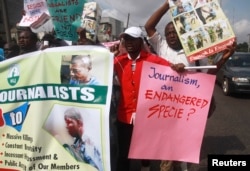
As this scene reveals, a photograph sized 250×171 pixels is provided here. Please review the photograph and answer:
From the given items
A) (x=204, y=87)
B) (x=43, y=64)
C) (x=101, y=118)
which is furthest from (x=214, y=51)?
(x=43, y=64)

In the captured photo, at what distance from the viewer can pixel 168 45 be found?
11.0ft

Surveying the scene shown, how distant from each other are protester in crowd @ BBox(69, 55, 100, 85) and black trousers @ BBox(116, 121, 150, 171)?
66 cm

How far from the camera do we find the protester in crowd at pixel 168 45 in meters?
3.13

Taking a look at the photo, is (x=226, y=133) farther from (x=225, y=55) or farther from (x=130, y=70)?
(x=130, y=70)

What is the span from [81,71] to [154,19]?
104cm

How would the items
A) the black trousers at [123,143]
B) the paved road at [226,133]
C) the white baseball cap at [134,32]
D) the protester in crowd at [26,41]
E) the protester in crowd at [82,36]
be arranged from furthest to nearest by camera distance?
1. the paved road at [226,133]
2. the protester in crowd at [82,36]
3. the protester in crowd at [26,41]
4. the black trousers at [123,143]
5. the white baseball cap at [134,32]

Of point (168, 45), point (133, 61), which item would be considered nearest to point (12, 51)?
point (133, 61)

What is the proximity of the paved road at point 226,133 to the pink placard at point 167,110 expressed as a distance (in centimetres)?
142

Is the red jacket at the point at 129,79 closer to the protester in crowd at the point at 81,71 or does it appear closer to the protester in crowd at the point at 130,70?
the protester in crowd at the point at 130,70

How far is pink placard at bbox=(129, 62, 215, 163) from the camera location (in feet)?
9.96

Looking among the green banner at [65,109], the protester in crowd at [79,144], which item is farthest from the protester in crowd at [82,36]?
the protester in crowd at [79,144]

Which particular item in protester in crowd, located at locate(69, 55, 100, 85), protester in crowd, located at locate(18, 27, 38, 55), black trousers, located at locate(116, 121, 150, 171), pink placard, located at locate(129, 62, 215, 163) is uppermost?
protester in crowd, located at locate(18, 27, 38, 55)

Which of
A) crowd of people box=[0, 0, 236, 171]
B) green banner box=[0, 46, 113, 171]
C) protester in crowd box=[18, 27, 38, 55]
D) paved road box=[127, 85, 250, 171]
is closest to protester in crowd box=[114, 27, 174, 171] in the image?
crowd of people box=[0, 0, 236, 171]

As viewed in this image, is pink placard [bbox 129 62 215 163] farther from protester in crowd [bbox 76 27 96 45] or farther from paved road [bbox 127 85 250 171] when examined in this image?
paved road [bbox 127 85 250 171]
